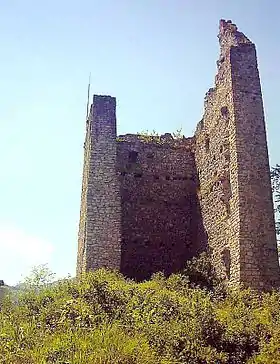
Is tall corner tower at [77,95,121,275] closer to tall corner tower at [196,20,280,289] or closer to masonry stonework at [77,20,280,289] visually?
masonry stonework at [77,20,280,289]

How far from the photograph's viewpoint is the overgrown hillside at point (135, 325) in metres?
8.12

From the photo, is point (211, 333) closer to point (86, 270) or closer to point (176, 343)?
point (176, 343)

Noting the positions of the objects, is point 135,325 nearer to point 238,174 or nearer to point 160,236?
point 238,174

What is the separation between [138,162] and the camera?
18.1 m

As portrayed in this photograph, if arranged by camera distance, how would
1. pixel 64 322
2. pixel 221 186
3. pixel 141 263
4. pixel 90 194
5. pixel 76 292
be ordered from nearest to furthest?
pixel 64 322, pixel 76 292, pixel 221 186, pixel 90 194, pixel 141 263

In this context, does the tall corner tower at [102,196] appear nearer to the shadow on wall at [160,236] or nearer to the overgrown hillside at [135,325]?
the shadow on wall at [160,236]

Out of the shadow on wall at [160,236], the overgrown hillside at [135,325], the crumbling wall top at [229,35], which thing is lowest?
the overgrown hillside at [135,325]

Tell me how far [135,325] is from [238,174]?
5397 millimetres

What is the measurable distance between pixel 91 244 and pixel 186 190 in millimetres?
4246

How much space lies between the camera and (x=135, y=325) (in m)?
9.65

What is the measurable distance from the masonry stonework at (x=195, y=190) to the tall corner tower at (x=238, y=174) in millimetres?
26

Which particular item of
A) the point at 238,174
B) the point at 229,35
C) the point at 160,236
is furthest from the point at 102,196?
the point at 229,35

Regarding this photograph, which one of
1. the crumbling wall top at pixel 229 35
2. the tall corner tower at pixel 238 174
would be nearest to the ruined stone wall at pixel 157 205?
the tall corner tower at pixel 238 174

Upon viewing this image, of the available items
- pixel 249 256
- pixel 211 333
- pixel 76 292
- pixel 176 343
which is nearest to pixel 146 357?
pixel 176 343
